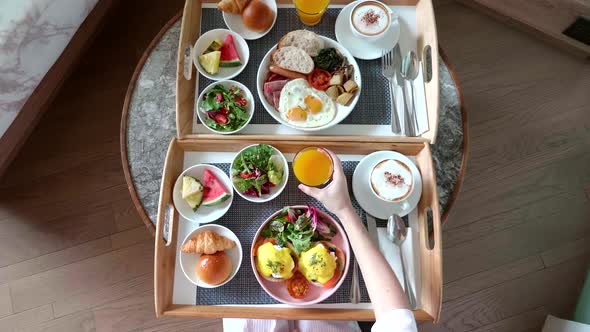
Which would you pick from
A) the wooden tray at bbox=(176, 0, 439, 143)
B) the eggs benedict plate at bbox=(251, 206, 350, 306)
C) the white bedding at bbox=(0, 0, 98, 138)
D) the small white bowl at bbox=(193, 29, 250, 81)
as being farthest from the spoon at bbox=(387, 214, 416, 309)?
the white bedding at bbox=(0, 0, 98, 138)

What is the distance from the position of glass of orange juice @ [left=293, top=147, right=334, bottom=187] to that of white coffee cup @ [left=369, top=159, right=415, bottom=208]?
14cm

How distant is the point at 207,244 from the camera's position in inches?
49.1

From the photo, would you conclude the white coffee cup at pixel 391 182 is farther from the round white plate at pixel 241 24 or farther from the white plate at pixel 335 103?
the round white plate at pixel 241 24

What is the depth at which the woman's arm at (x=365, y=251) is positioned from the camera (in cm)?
116

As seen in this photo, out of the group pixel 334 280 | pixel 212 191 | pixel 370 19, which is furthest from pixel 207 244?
pixel 370 19

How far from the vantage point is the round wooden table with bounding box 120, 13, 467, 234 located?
→ 143 cm

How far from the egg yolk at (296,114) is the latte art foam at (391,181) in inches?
12.1

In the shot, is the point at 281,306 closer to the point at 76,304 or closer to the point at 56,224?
the point at 76,304

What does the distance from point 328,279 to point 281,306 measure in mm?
172

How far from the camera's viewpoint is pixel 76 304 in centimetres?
204

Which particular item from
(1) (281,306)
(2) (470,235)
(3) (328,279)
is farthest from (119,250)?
(2) (470,235)

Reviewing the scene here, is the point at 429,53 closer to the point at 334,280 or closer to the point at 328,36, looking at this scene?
the point at 328,36

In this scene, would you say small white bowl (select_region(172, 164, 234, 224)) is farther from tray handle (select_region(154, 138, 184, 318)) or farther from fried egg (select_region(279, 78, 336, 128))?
fried egg (select_region(279, 78, 336, 128))

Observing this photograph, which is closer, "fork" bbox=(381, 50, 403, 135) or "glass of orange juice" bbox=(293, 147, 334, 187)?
"glass of orange juice" bbox=(293, 147, 334, 187)
